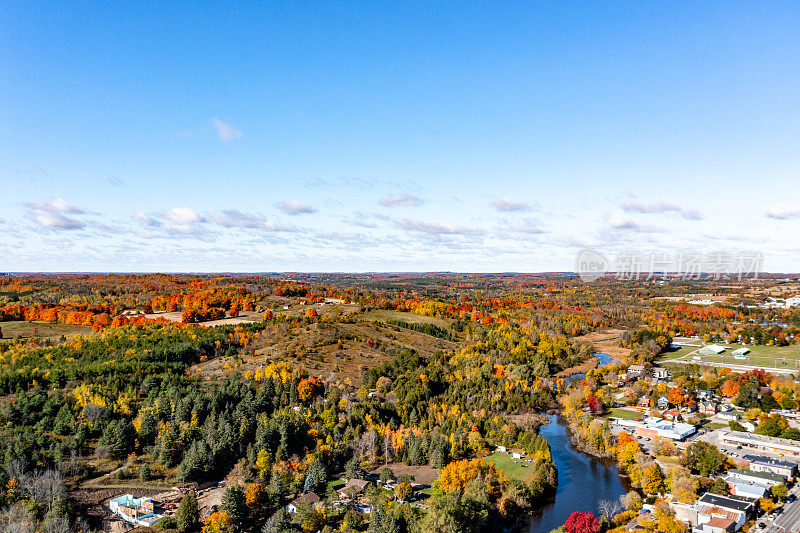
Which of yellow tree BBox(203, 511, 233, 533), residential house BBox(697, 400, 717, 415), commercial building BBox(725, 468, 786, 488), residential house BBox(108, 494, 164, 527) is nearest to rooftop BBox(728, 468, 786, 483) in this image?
commercial building BBox(725, 468, 786, 488)

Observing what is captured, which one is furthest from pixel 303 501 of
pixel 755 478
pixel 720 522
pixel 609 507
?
pixel 755 478

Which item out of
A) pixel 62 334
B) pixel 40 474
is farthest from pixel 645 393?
pixel 62 334

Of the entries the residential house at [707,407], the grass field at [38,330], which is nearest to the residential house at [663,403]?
the residential house at [707,407]

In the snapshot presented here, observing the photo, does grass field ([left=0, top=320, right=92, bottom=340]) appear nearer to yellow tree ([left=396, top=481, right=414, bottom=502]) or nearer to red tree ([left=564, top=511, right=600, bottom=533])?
yellow tree ([left=396, top=481, right=414, bottom=502])

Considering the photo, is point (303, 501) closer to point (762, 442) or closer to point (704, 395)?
point (762, 442)

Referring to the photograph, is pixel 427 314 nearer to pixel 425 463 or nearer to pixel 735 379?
pixel 735 379

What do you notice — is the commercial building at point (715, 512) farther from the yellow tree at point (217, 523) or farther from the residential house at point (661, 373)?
the residential house at point (661, 373)
